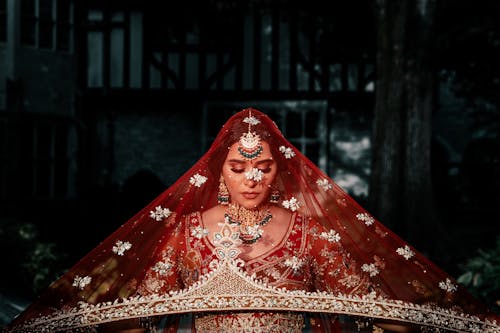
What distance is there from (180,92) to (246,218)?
15672mm

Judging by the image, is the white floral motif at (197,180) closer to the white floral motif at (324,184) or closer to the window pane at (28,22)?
the white floral motif at (324,184)

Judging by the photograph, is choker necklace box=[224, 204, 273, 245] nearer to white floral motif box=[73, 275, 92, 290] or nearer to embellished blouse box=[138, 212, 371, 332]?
embellished blouse box=[138, 212, 371, 332]

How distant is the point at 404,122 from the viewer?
1159 cm

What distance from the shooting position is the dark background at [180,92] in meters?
16.6

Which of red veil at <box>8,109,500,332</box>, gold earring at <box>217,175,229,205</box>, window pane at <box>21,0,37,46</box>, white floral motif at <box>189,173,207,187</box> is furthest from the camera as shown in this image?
window pane at <box>21,0,37,46</box>

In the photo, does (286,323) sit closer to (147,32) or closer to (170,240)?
(170,240)

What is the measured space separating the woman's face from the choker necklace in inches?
2.0

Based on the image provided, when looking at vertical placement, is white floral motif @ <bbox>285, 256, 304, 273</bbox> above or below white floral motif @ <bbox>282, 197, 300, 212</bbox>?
below

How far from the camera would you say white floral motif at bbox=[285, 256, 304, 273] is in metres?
4.14

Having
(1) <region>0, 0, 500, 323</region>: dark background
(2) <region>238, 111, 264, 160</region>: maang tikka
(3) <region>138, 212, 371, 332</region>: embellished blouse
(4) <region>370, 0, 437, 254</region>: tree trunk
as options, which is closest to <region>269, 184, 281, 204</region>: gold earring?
(3) <region>138, 212, 371, 332</region>: embellished blouse

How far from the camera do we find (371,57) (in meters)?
19.2

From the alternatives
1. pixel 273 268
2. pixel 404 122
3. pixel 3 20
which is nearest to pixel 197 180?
pixel 273 268

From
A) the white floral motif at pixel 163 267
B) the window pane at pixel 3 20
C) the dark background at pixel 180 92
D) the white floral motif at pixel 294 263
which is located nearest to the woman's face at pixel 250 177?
the white floral motif at pixel 294 263

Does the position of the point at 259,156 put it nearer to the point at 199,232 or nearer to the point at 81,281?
the point at 199,232
